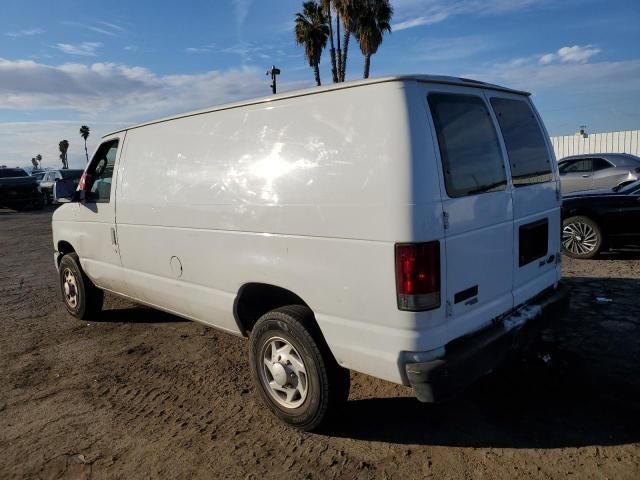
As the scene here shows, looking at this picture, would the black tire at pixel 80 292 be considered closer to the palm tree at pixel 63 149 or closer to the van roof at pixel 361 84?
the van roof at pixel 361 84

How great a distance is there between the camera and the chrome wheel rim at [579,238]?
7648 millimetres

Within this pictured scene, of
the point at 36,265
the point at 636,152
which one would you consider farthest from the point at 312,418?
the point at 636,152

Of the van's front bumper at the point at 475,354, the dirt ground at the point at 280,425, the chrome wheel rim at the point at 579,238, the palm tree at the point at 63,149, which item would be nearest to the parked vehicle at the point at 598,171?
the chrome wheel rim at the point at 579,238

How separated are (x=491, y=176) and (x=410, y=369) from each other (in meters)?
1.31

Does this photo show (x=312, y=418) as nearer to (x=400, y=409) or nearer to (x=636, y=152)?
(x=400, y=409)

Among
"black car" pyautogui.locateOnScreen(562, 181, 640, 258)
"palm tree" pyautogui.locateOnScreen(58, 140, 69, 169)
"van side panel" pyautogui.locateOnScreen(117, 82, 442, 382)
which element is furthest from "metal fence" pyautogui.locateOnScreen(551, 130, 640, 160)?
"palm tree" pyautogui.locateOnScreen(58, 140, 69, 169)

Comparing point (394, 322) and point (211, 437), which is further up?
point (394, 322)

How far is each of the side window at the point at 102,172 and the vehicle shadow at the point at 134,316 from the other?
1.54 metres

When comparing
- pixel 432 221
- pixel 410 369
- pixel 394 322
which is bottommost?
pixel 410 369

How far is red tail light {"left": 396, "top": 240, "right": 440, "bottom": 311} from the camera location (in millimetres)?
2658

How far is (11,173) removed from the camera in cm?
2283

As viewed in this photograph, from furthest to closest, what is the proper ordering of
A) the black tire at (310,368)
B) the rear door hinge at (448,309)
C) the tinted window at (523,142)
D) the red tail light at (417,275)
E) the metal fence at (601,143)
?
the metal fence at (601,143)
the tinted window at (523,142)
the black tire at (310,368)
the rear door hinge at (448,309)
the red tail light at (417,275)

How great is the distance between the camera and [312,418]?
326 cm

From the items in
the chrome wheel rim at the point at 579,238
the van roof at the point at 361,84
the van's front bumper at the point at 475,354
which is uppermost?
the van roof at the point at 361,84
